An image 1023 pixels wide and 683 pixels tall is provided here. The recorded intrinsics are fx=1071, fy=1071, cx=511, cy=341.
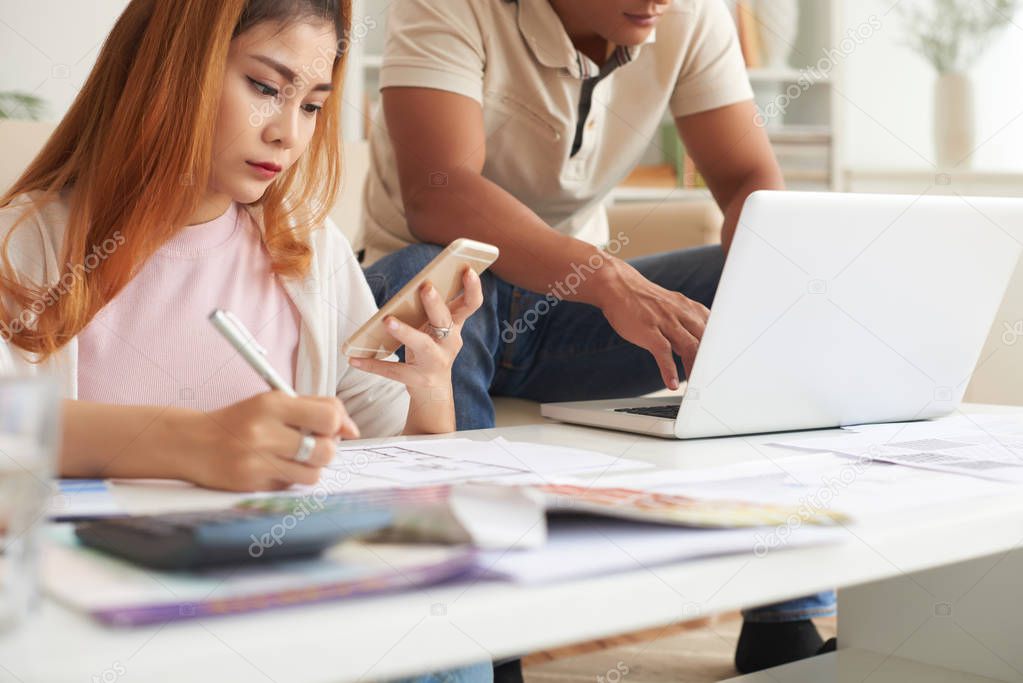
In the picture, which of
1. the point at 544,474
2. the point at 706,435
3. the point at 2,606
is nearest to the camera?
the point at 2,606

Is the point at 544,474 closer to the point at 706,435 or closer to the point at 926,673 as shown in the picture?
the point at 706,435

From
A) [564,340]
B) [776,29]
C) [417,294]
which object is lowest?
[564,340]

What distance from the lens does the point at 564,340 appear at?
1516mm

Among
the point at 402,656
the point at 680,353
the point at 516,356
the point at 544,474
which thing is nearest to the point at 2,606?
the point at 402,656

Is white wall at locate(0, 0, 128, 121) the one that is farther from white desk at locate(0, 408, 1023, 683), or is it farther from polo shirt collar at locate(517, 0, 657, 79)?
white desk at locate(0, 408, 1023, 683)

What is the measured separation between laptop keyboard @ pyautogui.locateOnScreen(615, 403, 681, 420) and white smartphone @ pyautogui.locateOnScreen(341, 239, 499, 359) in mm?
204

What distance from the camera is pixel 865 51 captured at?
3127mm

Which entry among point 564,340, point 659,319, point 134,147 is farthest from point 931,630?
point 134,147

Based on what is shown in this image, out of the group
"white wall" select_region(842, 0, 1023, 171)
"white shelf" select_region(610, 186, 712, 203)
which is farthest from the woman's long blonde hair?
"white wall" select_region(842, 0, 1023, 171)

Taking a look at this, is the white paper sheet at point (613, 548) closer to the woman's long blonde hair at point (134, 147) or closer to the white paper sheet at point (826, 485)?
the white paper sheet at point (826, 485)

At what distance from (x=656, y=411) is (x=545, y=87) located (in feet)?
2.37

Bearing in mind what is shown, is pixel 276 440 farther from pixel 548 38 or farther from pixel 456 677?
pixel 548 38

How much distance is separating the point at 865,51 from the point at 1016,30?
411 millimetres

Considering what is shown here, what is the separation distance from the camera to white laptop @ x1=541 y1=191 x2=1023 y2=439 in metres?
0.84
